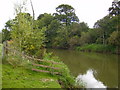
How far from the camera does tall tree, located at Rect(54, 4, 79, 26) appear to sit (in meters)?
52.8

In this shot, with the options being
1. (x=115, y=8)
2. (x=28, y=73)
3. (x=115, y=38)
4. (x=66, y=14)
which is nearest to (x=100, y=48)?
(x=115, y=38)

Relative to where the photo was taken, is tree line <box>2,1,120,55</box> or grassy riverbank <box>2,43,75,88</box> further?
tree line <box>2,1,120,55</box>

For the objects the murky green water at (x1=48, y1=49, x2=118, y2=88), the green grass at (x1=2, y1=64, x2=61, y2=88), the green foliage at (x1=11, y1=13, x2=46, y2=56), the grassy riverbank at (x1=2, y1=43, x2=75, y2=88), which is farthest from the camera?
the murky green water at (x1=48, y1=49, x2=118, y2=88)

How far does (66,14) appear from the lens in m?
53.2

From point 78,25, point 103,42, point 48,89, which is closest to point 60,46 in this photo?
point 78,25

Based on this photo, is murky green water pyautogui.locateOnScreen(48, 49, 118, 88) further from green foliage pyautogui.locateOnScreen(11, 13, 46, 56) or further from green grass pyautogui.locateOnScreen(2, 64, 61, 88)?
green grass pyautogui.locateOnScreen(2, 64, 61, 88)

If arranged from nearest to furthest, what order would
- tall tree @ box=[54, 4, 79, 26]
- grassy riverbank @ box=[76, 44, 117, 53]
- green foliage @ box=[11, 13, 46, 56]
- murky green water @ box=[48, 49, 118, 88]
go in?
green foliage @ box=[11, 13, 46, 56], murky green water @ box=[48, 49, 118, 88], grassy riverbank @ box=[76, 44, 117, 53], tall tree @ box=[54, 4, 79, 26]

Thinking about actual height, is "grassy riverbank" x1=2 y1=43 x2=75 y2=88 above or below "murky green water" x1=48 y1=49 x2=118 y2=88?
above

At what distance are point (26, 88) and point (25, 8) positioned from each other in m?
6.54

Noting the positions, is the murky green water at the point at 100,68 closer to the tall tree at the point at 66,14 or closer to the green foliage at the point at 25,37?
the green foliage at the point at 25,37

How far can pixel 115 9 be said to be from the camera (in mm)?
37781

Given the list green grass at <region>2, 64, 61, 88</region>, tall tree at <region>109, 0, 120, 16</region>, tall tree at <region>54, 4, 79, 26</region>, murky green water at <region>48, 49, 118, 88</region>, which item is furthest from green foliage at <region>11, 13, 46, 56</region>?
tall tree at <region>54, 4, 79, 26</region>

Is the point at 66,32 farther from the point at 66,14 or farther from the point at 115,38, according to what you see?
the point at 115,38

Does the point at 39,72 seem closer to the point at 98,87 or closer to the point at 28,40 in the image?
the point at 28,40
